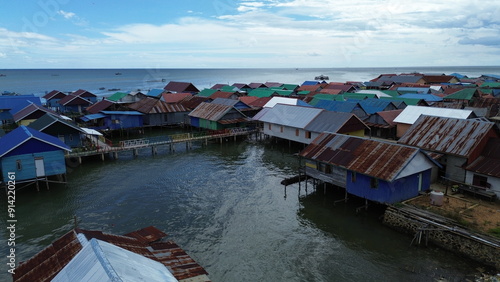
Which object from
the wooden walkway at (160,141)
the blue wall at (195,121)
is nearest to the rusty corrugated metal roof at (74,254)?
the wooden walkway at (160,141)

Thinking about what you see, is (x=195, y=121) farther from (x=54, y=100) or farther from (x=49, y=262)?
(x=49, y=262)

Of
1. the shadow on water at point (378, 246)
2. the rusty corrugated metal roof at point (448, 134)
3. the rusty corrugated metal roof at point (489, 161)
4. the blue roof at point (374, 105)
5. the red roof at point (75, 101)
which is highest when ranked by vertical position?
the red roof at point (75, 101)

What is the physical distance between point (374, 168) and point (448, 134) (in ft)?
30.5

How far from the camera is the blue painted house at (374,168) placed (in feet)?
75.0

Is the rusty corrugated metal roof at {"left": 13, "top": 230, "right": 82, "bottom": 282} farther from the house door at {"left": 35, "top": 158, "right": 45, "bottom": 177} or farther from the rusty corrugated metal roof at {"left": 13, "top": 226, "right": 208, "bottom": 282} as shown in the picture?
the house door at {"left": 35, "top": 158, "right": 45, "bottom": 177}

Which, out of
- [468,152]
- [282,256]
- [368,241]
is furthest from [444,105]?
[282,256]

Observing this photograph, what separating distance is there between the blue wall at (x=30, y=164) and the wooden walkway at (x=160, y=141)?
663cm

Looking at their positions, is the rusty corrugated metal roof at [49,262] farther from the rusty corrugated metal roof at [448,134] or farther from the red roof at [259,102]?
the red roof at [259,102]

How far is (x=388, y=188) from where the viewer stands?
22750mm

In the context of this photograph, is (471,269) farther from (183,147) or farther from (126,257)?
(183,147)

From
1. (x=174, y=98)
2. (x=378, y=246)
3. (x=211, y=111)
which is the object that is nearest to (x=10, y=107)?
(x=174, y=98)

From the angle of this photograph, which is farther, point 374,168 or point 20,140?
point 20,140

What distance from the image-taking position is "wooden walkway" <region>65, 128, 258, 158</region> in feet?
126

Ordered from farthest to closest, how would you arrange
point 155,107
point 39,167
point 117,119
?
point 155,107 → point 117,119 → point 39,167
